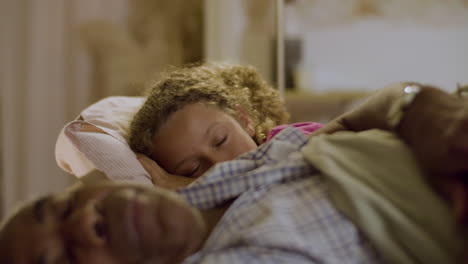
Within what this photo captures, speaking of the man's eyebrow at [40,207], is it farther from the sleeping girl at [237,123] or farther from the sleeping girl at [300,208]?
the sleeping girl at [237,123]

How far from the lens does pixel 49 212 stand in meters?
0.57

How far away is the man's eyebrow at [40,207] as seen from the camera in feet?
1.82

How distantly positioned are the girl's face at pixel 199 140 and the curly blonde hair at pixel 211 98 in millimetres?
32

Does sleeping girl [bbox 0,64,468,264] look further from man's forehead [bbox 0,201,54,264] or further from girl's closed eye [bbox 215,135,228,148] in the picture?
girl's closed eye [bbox 215,135,228,148]

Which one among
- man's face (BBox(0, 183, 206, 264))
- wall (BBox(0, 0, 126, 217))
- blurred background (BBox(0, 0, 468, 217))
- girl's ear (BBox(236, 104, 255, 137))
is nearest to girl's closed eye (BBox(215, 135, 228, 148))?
girl's ear (BBox(236, 104, 255, 137))

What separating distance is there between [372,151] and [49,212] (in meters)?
0.47

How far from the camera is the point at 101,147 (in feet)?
2.91

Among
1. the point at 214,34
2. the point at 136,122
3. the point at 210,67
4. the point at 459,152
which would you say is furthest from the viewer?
the point at 214,34

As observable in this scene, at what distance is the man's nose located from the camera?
538mm

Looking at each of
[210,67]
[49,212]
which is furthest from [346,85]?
[49,212]

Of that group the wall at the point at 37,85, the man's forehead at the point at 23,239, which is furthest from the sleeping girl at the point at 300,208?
the wall at the point at 37,85

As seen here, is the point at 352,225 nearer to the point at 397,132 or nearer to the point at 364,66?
the point at 397,132

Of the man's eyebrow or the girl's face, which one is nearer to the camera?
the man's eyebrow

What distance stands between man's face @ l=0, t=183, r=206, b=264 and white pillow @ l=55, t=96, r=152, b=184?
30cm
